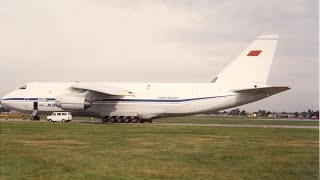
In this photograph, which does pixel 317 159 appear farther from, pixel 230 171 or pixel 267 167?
pixel 230 171

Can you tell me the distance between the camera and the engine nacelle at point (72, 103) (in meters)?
44.8

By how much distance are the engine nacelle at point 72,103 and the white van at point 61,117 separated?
2.87 metres

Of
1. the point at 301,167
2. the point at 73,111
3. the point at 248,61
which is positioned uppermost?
the point at 248,61

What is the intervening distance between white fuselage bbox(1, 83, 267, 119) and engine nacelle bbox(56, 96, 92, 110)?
6.26 feet

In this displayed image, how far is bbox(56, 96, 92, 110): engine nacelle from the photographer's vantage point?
1762 inches

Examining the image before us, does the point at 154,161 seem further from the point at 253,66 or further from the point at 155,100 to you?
the point at 253,66

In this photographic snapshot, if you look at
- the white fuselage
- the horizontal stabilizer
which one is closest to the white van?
Answer: the white fuselage

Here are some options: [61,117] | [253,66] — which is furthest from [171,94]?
[61,117]

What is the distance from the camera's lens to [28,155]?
15117mm

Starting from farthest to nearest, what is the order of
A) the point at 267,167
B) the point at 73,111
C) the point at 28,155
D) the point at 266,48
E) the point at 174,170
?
the point at 73,111
the point at 266,48
the point at 28,155
the point at 267,167
the point at 174,170

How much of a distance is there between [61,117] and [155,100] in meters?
11.6

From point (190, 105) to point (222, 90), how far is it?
383cm

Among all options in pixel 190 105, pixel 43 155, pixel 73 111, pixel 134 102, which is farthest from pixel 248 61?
pixel 43 155

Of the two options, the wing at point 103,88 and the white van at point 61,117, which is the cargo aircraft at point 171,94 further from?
the white van at point 61,117
